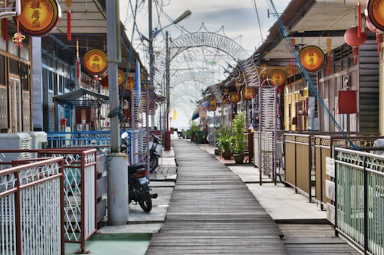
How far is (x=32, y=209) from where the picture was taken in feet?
14.5

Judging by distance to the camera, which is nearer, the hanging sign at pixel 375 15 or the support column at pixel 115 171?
the support column at pixel 115 171

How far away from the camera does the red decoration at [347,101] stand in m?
14.7

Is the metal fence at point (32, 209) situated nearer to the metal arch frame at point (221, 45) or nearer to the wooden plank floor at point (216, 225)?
the wooden plank floor at point (216, 225)

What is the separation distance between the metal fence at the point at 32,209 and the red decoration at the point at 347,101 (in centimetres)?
1091

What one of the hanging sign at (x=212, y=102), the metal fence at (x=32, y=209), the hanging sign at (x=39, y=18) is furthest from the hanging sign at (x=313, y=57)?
the hanging sign at (x=212, y=102)

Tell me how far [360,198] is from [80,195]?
353cm

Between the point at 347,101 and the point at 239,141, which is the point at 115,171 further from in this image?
the point at 239,141

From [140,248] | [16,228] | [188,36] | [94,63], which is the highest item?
[188,36]

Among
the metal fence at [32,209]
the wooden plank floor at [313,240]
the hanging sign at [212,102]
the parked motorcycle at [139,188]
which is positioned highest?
the hanging sign at [212,102]

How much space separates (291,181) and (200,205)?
9.79 feet

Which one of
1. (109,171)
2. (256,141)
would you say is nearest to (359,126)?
(256,141)

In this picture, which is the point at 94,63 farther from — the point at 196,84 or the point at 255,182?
the point at 196,84

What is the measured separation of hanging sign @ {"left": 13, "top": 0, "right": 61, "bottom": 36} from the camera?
8.07m

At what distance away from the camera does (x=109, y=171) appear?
26.3ft
